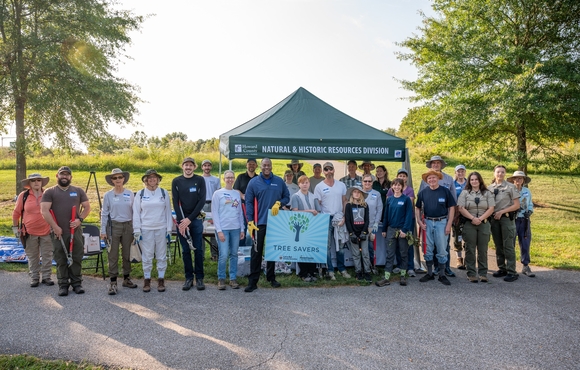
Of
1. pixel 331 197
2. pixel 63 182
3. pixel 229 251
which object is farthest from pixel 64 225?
pixel 331 197

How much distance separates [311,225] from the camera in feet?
23.2

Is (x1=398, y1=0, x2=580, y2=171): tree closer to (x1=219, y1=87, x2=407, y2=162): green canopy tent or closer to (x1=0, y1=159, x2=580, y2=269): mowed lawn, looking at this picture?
(x1=0, y1=159, x2=580, y2=269): mowed lawn

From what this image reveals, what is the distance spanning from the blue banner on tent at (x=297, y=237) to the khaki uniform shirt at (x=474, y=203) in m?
2.41

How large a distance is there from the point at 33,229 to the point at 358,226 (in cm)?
541

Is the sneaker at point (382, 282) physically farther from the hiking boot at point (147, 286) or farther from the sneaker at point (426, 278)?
the hiking boot at point (147, 286)

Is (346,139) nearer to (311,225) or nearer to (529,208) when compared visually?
(311,225)

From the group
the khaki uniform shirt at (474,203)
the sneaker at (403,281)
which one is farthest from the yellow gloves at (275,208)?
the khaki uniform shirt at (474,203)

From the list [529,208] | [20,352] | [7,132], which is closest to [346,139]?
[529,208]

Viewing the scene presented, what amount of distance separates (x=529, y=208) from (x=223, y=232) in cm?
561

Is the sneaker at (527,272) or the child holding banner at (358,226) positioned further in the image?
the sneaker at (527,272)

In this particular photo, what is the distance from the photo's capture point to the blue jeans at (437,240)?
22.9ft

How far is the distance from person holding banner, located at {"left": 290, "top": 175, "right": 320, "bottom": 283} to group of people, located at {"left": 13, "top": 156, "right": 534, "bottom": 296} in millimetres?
18

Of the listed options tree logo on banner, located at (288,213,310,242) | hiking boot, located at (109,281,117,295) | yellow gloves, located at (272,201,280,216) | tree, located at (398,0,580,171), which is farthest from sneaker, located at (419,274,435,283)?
tree, located at (398,0,580,171)

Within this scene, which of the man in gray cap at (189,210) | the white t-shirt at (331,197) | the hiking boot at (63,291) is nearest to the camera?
the hiking boot at (63,291)
